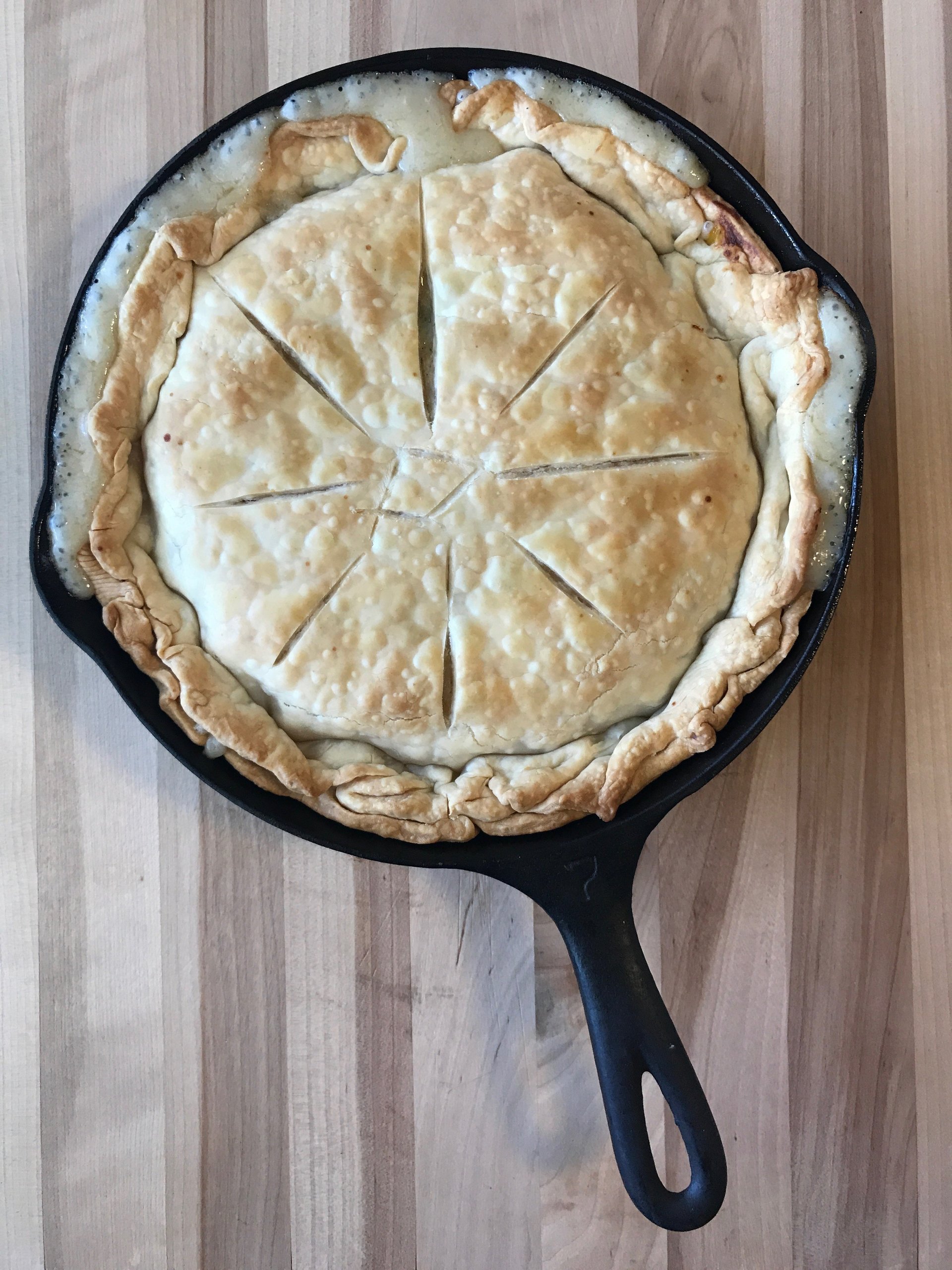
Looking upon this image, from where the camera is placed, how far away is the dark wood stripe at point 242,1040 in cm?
169

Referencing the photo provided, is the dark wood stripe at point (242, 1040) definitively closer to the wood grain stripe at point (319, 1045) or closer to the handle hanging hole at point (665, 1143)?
the wood grain stripe at point (319, 1045)

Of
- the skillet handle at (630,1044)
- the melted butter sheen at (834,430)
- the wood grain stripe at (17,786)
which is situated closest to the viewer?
the skillet handle at (630,1044)

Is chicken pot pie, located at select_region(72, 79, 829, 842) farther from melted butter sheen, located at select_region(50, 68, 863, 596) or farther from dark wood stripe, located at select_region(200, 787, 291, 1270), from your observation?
dark wood stripe, located at select_region(200, 787, 291, 1270)

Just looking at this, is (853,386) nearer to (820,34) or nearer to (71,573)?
(820,34)

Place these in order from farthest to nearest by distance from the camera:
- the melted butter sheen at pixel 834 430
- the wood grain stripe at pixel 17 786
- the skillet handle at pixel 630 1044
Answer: the wood grain stripe at pixel 17 786 < the melted butter sheen at pixel 834 430 < the skillet handle at pixel 630 1044

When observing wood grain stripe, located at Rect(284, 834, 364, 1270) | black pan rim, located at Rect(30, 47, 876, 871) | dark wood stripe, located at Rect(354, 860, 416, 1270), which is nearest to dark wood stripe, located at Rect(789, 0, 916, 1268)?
black pan rim, located at Rect(30, 47, 876, 871)

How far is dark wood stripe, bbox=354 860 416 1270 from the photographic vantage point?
1704mm

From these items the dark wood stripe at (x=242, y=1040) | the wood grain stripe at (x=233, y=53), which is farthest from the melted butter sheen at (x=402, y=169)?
the dark wood stripe at (x=242, y=1040)

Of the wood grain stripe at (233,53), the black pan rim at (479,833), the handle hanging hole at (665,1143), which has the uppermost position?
the wood grain stripe at (233,53)

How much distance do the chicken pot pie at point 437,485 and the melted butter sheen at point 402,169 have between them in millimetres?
26

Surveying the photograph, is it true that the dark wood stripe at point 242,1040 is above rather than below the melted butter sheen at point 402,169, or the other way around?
below

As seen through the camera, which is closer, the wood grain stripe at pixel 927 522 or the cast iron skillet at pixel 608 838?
the cast iron skillet at pixel 608 838

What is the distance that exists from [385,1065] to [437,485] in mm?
1096

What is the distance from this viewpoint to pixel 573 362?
1.45 meters
